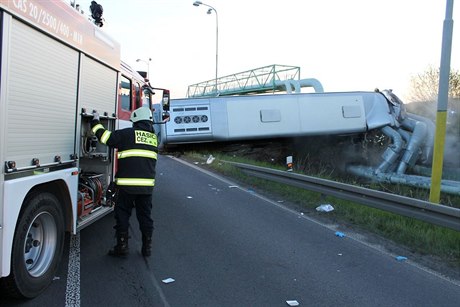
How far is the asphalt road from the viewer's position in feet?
13.7

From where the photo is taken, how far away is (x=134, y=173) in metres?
5.27

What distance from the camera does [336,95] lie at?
14.0 meters

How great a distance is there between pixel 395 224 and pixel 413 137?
25.1 feet

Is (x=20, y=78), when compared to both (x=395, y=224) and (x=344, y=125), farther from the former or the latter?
(x=344, y=125)

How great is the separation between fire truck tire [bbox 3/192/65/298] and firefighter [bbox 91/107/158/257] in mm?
933

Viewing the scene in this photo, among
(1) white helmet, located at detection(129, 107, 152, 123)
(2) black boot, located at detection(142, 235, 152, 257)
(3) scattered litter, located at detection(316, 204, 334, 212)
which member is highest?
(1) white helmet, located at detection(129, 107, 152, 123)

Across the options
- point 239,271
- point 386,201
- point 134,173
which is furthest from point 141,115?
point 386,201

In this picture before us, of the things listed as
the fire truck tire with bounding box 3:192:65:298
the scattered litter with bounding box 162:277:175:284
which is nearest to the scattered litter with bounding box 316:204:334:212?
the scattered litter with bounding box 162:277:175:284

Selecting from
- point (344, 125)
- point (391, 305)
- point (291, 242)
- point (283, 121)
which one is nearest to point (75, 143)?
point (291, 242)

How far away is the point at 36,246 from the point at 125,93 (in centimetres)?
354

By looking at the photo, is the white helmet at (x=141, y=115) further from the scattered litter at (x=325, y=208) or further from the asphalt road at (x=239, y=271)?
the scattered litter at (x=325, y=208)

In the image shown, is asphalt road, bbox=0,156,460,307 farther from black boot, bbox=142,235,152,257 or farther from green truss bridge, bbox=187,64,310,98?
green truss bridge, bbox=187,64,310,98

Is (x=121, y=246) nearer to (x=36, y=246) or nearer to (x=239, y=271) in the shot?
(x=36, y=246)

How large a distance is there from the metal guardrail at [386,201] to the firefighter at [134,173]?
383cm
